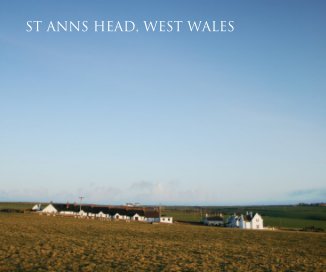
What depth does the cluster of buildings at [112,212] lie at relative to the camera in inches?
4298

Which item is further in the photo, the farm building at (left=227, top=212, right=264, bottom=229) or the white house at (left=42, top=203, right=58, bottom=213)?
the white house at (left=42, top=203, right=58, bottom=213)

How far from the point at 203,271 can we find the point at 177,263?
3.04m

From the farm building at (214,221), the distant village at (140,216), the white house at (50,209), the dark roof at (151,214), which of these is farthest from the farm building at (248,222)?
the white house at (50,209)

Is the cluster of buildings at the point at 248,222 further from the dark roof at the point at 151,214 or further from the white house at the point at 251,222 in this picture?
the dark roof at the point at 151,214

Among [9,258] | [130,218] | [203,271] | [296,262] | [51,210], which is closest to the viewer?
[203,271]

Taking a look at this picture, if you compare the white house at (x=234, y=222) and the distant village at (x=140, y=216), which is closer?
the distant village at (x=140, y=216)

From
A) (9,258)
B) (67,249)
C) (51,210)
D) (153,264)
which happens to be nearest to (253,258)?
(153,264)

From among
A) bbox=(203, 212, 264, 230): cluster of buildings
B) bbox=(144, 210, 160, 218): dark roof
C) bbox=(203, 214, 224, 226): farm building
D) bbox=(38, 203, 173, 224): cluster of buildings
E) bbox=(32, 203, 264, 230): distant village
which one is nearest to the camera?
bbox=(203, 212, 264, 230): cluster of buildings

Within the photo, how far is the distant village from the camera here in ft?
304

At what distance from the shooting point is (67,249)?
28922mm

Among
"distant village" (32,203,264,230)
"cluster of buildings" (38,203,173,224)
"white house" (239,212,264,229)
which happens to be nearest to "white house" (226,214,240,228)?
"distant village" (32,203,264,230)

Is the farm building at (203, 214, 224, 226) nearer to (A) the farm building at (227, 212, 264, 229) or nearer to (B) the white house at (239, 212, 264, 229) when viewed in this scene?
(A) the farm building at (227, 212, 264, 229)

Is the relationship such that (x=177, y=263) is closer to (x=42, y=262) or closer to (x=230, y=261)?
(x=230, y=261)

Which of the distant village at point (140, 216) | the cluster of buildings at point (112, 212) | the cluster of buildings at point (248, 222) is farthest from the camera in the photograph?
the cluster of buildings at point (112, 212)
